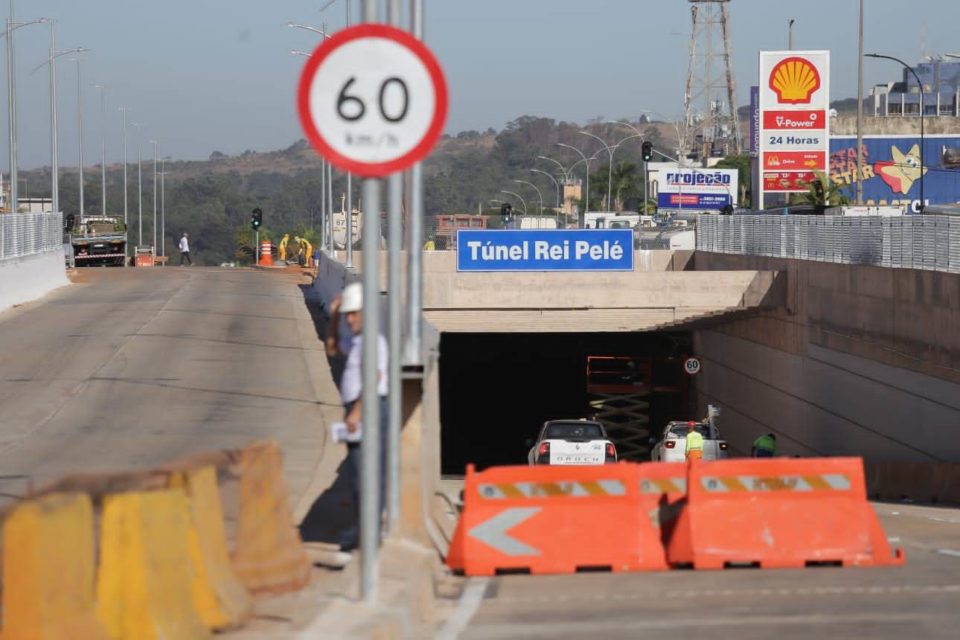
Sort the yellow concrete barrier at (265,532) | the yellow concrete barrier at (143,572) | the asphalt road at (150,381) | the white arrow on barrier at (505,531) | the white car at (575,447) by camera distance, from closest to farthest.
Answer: the yellow concrete barrier at (143,572) → the yellow concrete barrier at (265,532) → the white arrow on barrier at (505,531) → the asphalt road at (150,381) → the white car at (575,447)

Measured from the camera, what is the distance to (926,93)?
6201 inches

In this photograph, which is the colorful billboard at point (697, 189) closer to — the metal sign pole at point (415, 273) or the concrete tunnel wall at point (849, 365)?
the concrete tunnel wall at point (849, 365)

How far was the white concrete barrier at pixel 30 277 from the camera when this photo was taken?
40750 millimetres

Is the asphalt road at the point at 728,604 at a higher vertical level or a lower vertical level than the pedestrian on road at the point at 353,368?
lower

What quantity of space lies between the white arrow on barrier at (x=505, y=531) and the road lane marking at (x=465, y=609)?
37cm

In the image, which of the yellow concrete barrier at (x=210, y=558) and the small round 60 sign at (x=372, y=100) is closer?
the small round 60 sign at (x=372, y=100)

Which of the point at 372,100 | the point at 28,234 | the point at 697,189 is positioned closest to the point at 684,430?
the point at 28,234

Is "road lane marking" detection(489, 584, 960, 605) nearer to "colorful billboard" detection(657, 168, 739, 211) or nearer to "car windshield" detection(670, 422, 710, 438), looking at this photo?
"car windshield" detection(670, 422, 710, 438)

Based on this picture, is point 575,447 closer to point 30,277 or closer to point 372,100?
point 30,277

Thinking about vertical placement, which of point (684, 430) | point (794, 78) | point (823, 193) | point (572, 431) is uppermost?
point (794, 78)

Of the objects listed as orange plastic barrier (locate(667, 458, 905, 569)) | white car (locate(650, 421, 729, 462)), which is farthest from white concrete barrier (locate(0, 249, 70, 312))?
orange plastic barrier (locate(667, 458, 905, 569))

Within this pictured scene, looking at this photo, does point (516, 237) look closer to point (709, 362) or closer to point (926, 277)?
point (709, 362)

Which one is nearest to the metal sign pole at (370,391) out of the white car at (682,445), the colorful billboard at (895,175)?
the white car at (682,445)

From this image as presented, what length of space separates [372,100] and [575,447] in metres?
25.2
